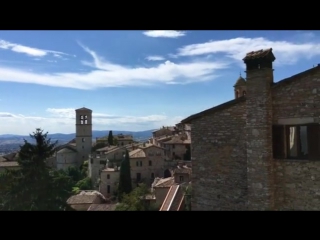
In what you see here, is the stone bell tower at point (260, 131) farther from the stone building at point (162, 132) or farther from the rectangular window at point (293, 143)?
the stone building at point (162, 132)

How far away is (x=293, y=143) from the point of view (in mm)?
5574

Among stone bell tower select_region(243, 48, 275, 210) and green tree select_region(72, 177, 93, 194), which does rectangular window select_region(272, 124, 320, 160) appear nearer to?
stone bell tower select_region(243, 48, 275, 210)

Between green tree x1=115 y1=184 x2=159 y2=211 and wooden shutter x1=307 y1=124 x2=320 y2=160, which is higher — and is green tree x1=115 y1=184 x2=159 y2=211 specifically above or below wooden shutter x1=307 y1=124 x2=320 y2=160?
below

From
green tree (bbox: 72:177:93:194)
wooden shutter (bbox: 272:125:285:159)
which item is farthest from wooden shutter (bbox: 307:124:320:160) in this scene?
green tree (bbox: 72:177:93:194)

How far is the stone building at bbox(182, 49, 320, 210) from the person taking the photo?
516 centimetres

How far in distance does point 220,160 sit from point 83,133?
39044 millimetres

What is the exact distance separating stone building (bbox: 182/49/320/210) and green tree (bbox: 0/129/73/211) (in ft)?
29.9

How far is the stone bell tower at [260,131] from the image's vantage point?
545 centimetres

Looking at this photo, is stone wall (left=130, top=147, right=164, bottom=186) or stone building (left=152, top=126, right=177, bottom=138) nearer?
stone wall (left=130, top=147, right=164, bottom=186)

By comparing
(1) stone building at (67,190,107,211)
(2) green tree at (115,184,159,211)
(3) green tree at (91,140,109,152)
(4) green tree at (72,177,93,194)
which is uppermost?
(3) green tree at (91,140,109,152)

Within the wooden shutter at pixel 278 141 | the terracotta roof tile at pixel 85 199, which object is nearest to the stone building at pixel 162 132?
the terracotta roof tile at pixel 85 199
